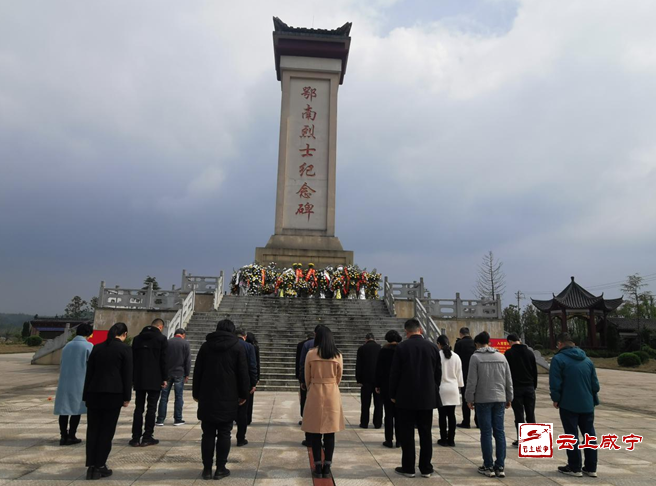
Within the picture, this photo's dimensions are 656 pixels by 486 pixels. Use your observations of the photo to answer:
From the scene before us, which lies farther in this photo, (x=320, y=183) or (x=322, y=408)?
(x=320, y=183)

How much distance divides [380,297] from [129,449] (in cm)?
1360

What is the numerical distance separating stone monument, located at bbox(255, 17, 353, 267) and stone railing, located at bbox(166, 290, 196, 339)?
582 centimetres

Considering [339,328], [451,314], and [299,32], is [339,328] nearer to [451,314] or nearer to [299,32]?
[451,314]

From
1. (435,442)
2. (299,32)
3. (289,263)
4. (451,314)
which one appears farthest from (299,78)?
(435,442)

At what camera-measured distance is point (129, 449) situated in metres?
5.24

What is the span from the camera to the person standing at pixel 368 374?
647 centimetres

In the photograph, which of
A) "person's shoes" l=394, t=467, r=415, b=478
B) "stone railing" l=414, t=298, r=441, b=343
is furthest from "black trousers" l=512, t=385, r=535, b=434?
"stone railing" l=414, t=298, r=441, b=343

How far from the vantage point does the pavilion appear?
34.6 m

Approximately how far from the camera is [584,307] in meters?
34.8

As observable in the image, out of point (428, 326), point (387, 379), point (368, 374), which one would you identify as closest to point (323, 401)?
point (387, 379)

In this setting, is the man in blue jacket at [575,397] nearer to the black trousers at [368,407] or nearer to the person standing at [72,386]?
the black trousers at [368,407]

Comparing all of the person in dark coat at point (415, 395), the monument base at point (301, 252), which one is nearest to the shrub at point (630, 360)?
the monument base at point (301, 252)

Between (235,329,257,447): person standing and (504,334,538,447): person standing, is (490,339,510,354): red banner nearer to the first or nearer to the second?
(504,334,538,447): person standing

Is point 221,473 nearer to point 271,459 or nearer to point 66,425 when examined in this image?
point 271,459
